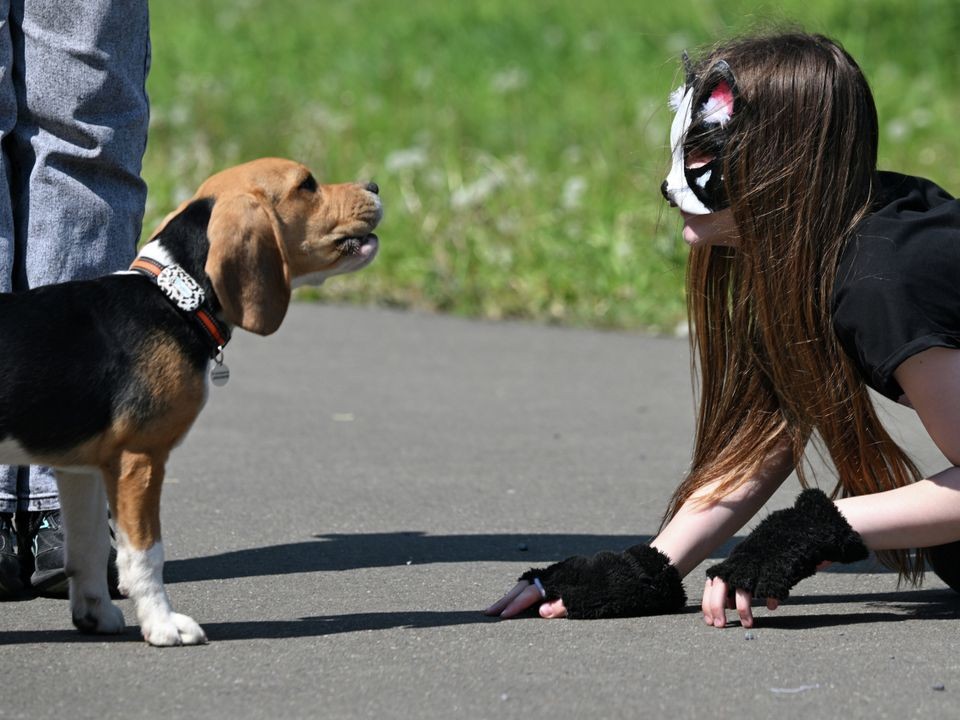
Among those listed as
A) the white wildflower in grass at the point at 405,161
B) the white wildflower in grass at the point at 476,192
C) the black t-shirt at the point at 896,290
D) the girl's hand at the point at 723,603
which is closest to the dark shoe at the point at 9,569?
the girl's hand at the point at 723,603

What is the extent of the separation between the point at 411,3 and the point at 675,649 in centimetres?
1478

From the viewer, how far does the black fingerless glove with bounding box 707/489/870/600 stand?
3475mm

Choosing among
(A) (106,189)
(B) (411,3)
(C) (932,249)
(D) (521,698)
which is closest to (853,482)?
(C) (932,249)

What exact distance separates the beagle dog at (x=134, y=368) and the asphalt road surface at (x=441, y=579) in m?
0.19

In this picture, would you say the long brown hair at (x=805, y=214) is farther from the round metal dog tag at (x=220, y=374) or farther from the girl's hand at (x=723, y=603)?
the round metal dog tag at (x=220, y=374)

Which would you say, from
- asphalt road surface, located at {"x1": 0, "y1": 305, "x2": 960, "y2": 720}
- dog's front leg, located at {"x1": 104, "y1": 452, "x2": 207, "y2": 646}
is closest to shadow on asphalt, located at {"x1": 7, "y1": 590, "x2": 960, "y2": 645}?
asphalt road surface, located at {"x1": 0, "y1": 305, "x2": 960, "y2": 720}

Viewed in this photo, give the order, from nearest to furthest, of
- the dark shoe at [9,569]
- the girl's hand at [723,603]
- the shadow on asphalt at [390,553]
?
the girl's hand at [723,603] → the dark shoe at [9,569] → the shadow on asphalt at [390,553]

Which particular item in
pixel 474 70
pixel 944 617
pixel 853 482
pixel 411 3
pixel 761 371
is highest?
pixel 411 3

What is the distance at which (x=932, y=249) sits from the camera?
11.4 ft

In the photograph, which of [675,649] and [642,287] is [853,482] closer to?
[675,649]

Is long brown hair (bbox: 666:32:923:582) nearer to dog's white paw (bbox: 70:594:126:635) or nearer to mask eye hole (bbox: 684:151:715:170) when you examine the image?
mask eye hole (bbox: 684:151:715:170)

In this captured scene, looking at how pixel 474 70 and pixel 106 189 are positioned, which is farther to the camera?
pixel 474 70

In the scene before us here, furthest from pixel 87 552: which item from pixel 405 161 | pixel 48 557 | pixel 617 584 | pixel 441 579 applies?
pixel 405 161

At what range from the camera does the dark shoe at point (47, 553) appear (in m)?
3.90
